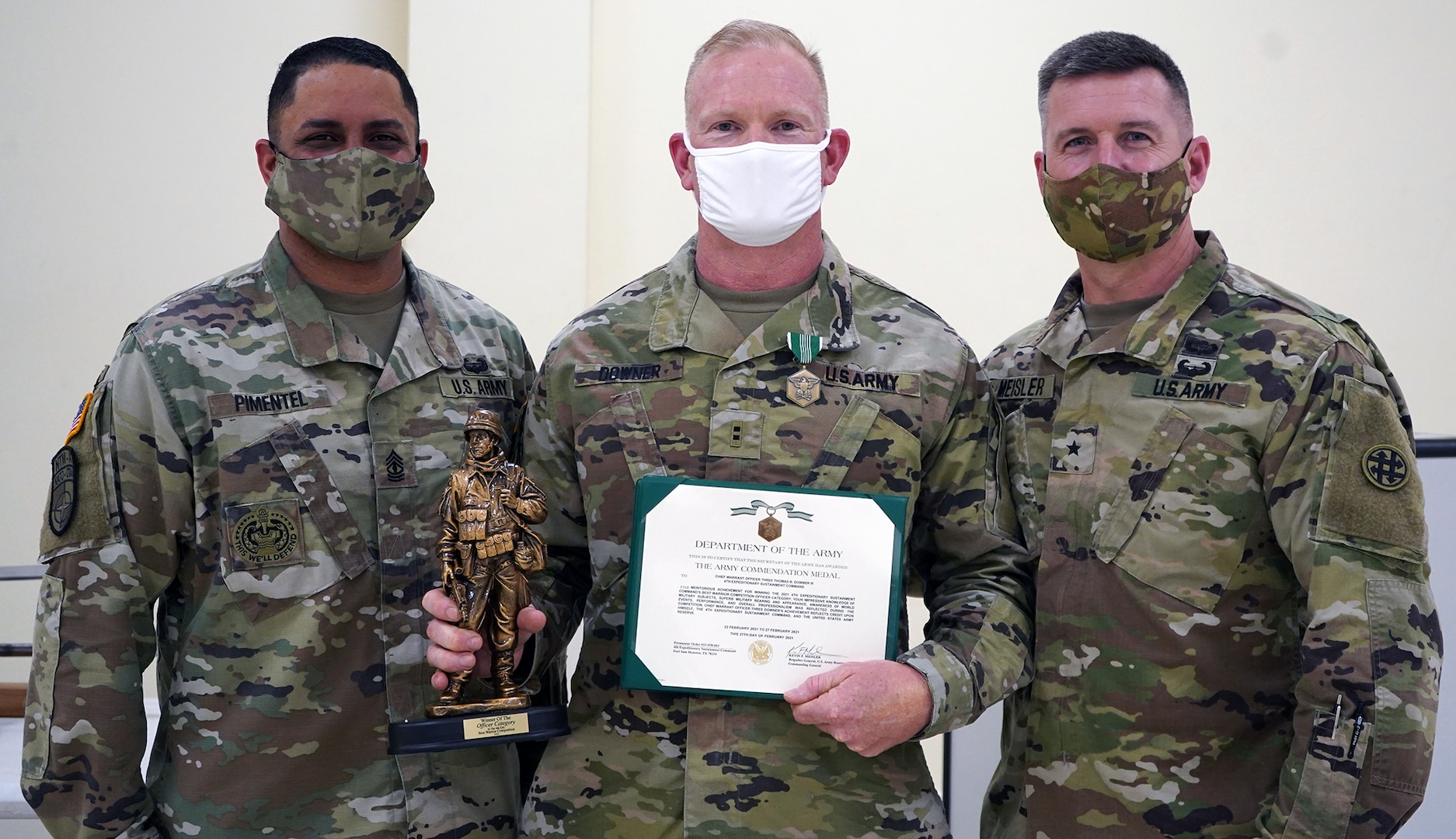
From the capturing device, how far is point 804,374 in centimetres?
176

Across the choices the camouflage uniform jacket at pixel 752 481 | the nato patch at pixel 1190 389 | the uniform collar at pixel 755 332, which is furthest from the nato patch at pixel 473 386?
the nato patch at pixel 1190 389

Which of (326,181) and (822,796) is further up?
(326,181)

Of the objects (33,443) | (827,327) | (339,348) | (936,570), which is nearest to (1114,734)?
(936,570)

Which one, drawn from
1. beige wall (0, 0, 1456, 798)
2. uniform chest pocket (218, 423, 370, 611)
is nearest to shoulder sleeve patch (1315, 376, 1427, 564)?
uniform chest pocket (218, 423, 370, 611)

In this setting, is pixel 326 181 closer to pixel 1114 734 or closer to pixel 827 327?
pixel 827 327

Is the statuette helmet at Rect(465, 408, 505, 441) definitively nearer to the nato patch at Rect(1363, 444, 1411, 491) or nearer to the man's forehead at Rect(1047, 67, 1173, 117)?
the man's forehead at Rect(1047, 67, 1173, 117)

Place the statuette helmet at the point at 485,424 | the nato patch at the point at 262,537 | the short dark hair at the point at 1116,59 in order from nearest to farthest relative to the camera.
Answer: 1. the statuette helmet at the point at 485,424
2. the nato patch at the point at 262,537
3. the short dark hair at the point at 1116,59

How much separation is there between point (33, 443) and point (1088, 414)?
3722 mm

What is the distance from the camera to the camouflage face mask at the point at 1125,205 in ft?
6.09

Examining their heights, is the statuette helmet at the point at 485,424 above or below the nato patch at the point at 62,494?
above

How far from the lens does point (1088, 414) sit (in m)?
1.87

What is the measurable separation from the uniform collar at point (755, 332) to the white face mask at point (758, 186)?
119mm

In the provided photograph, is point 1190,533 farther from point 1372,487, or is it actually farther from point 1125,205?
point 1125,205

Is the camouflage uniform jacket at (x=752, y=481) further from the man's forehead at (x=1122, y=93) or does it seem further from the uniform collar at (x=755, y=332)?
the man's forehead at (x=1122, y=93)
